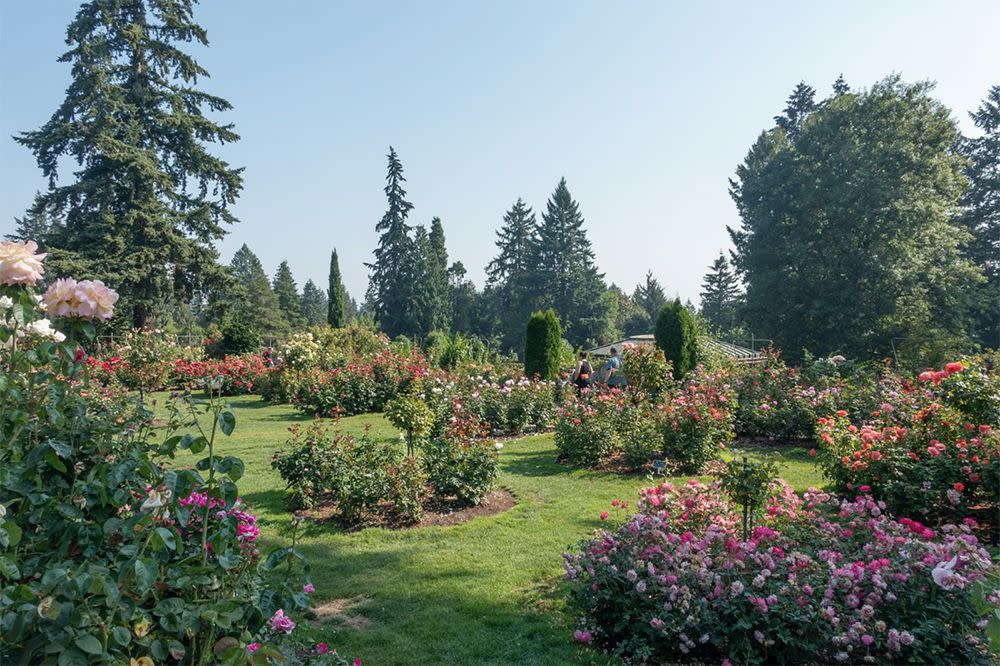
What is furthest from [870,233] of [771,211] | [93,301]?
[93,301]

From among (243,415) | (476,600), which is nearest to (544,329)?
(243,415)

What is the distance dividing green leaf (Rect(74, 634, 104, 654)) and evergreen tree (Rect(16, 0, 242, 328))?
2339 centimetres

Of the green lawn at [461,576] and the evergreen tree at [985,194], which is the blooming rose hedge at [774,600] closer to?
the green lawn at [461,576]

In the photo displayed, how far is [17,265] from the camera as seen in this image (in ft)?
6.38

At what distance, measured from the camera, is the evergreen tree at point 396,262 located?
139 ft

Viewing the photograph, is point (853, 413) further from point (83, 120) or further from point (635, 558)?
point (83, 120)

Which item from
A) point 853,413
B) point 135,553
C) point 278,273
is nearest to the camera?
point 135,553

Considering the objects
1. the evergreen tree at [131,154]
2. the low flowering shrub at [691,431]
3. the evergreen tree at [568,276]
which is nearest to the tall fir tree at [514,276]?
the evergreen tree at [568,276]

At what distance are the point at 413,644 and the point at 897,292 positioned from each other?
2403 cm

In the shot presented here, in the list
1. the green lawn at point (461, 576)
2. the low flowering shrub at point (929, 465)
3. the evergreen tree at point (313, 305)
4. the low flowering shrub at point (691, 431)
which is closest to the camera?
the green lawn at point (461, 576)

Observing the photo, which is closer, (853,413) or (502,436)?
(853,413)

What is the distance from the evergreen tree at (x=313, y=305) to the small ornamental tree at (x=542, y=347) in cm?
4961

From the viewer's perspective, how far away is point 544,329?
55.2 ft

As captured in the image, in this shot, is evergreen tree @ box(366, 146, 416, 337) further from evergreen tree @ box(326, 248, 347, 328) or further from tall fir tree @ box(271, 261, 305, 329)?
tall fir tree @ box(271, 261, 305, 329)
